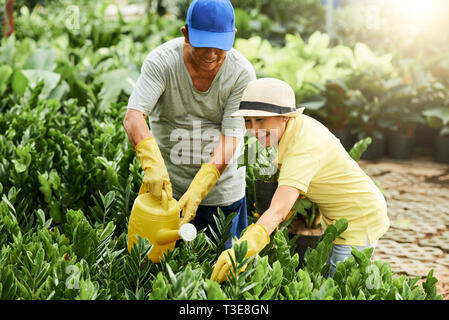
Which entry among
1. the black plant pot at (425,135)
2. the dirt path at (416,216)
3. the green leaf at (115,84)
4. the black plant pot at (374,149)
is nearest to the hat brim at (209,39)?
the dirt path at (416,216)

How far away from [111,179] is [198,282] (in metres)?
1.61

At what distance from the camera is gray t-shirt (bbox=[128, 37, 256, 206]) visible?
119 inches

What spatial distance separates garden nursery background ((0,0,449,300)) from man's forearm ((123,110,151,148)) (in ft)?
1.11

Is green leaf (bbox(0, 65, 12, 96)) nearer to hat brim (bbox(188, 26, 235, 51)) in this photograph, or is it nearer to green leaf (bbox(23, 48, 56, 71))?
green leaf (bbox(23, 48, 56, 71))

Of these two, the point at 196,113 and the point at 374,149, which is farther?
the point at 374,149

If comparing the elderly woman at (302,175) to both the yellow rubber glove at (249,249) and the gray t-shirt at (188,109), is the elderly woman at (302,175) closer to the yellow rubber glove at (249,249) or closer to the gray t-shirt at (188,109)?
the yellow rubber glove at (249,249)

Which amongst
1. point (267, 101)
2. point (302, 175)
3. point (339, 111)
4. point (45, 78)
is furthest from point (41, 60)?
point (302, 175)

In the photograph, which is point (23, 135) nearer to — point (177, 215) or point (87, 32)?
point (177, 215)

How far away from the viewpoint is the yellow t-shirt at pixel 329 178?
8.18 ft

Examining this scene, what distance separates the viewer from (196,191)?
2883 mm

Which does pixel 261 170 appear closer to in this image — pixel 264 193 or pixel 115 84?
pixel 264 193

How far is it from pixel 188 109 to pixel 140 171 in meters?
0.70

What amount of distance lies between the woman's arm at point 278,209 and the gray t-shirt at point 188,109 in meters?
0.81
